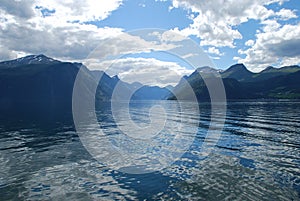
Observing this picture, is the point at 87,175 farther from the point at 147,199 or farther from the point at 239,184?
the point at 239,184

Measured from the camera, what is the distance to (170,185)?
21.3 meters

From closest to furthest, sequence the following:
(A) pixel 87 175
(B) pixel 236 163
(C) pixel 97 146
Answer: (A) pixel 87 175, (B) pixel 236 163, (C) pixel 97 146

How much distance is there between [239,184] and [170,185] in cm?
636

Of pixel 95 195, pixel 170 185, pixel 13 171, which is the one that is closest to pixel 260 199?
pixel 170 185

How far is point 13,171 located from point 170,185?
17.5 meters

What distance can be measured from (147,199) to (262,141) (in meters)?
31.1

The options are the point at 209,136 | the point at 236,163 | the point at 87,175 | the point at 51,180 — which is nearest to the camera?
the point at 51,180

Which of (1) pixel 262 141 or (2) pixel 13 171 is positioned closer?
(2) pixel 13 171

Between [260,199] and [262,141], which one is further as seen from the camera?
[262,141]

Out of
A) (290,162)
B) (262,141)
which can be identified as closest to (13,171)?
(290,162)

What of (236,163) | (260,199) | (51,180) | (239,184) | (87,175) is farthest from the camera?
(236,163)

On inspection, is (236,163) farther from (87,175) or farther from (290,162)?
(87,175)

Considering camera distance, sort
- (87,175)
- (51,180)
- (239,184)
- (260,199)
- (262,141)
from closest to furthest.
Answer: (260,199), (239,184), (51,180), (87,175), (262,141)

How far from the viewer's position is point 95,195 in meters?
19.0
